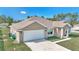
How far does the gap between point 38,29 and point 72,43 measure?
494 mm

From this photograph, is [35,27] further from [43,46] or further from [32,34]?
[43,46]

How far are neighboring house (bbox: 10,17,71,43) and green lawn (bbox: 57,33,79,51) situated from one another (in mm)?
84

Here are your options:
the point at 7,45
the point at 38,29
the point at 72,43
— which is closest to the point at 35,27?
the point at 38,29

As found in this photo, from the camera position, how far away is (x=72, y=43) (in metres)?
2.59

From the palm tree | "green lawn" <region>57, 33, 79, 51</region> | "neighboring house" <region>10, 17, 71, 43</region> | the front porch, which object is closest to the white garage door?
"neighboring house" <region>10, 17, 71, 43</region>

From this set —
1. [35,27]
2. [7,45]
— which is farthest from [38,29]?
[7,45]

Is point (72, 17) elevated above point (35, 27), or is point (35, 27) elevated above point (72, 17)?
point (72, 17)

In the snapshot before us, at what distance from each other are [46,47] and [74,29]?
44 centimetres

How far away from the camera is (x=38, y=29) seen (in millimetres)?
2596

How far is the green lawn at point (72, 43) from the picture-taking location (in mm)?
2562

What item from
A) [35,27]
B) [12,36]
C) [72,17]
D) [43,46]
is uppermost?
[72,17]

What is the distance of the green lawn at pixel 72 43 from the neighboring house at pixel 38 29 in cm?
8

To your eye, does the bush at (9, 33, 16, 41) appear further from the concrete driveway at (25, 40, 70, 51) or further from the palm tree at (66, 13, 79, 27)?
the palm tree at (66, 13, 79, 27)
